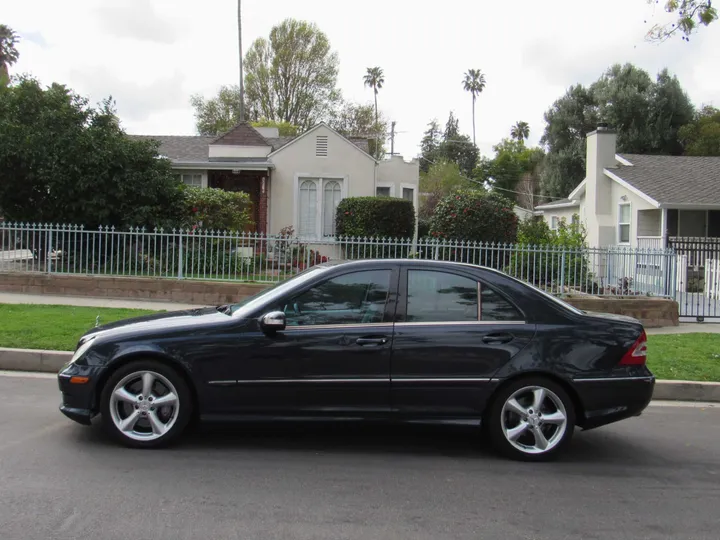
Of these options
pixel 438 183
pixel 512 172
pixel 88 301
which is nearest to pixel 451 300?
pixel 88 301

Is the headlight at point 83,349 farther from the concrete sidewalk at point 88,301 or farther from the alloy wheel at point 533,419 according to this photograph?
the concrete sidewalk at point 88,301

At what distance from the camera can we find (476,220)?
1655 cm

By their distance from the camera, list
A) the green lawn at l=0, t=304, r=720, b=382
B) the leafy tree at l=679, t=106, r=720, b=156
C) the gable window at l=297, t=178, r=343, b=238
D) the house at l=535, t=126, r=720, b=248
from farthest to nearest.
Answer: the leafy tree at l=679, t=106, r=720, b=156 → the gable window at l=297, t=178, r=343, b=238 → the house at l=535, t=126, r=720, b=248 → the green lawn at l=0, t=304, r=720, b=382

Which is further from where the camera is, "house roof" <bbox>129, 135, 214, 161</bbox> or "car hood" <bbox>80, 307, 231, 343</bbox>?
"house roof" <bbox>129, 135, 214, 161</bbox>

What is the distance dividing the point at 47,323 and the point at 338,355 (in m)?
6.46

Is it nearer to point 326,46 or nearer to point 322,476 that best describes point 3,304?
point 322,476

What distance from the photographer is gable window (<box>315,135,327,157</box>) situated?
20766mm

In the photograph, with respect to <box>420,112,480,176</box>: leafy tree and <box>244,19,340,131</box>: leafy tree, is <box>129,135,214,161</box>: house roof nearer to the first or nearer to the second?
<box>244,19,340,131</box>: leafy tree

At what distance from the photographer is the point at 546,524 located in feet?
13.5

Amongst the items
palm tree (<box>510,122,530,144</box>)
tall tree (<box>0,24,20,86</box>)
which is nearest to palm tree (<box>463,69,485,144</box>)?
palm tree (<box>510,122,530,144</box>)

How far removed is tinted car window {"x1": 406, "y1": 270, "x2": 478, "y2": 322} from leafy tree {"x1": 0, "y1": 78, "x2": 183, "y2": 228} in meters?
11.1

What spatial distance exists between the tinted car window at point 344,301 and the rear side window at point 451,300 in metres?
0.23

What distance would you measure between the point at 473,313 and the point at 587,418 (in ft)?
3.91

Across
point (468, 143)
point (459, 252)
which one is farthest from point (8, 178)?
point (468, 143)
